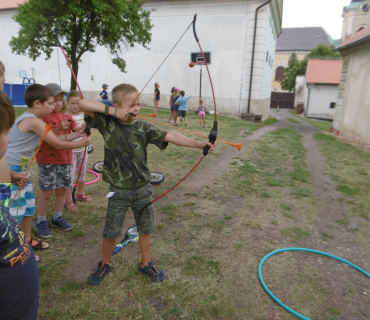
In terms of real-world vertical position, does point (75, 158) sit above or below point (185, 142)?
below

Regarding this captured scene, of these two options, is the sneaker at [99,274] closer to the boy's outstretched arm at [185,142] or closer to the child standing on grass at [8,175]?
the child standing on grass at [8,175]

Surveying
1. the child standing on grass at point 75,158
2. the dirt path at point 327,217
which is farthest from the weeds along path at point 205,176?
the child standing on grass at point 75,158

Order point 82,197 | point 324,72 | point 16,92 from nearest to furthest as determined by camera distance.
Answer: point 82,197
point 16,92
point 324,72

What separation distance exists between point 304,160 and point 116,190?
6.86 meters

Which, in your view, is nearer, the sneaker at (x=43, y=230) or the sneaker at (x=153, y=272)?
the sneaker at (x=153, y=272)

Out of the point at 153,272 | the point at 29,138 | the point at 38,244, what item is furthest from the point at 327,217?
the point at 29,138

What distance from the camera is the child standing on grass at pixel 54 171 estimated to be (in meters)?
3.21

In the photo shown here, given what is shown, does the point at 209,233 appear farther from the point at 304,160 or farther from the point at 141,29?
the point at 141,29

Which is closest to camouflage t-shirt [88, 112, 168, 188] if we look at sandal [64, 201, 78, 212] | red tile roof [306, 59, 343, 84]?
sandal [64, 201, 78, 212]

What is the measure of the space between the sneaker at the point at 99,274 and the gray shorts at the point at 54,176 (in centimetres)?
113

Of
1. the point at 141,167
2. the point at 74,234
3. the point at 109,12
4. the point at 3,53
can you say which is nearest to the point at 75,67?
the point at 109,12

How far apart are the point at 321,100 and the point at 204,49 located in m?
15.8

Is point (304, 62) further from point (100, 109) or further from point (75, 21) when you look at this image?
point (100, 109)

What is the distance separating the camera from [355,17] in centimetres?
4409
